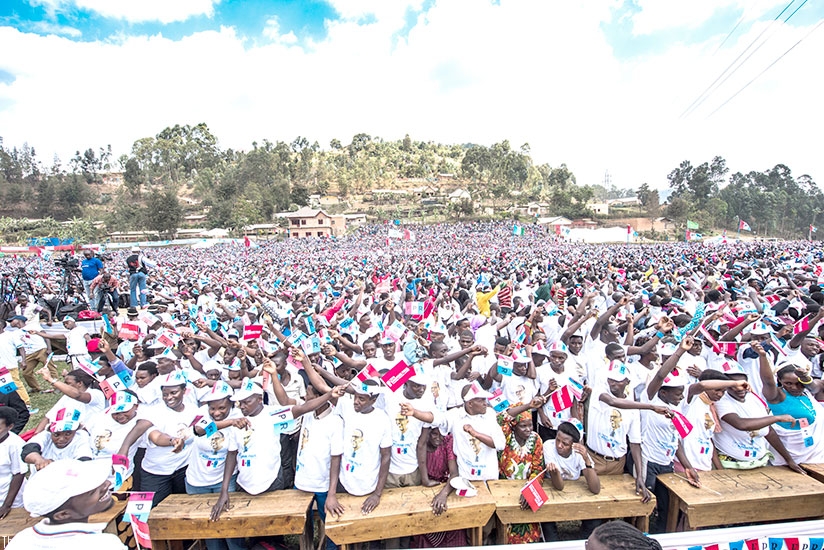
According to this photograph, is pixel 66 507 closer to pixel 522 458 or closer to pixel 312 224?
pixel 522 458

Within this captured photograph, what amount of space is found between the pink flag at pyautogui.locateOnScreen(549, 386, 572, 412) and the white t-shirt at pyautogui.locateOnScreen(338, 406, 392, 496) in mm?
1587

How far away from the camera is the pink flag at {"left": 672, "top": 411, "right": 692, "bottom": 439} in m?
3.50

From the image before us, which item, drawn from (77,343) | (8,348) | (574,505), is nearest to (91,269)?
(8,348)

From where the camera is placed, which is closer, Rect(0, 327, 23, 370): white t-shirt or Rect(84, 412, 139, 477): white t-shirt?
Rect(84, 412, 139, 477): white t-shirt

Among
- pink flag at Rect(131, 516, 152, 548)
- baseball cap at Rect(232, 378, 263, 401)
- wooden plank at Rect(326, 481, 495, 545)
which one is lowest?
wooden plank at Rect(326, 481, 495, 545)

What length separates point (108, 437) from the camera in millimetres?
3656

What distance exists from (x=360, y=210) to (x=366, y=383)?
79.0 metres

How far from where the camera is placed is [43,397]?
7.88m

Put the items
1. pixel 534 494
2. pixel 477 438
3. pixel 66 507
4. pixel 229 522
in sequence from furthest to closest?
pixel 477 438 → pixel 229 522 → pixel 534 494 → pixel 66 507

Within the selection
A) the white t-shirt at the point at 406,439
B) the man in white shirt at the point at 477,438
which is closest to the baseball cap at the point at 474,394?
the man in white shirt at the point at 477,438

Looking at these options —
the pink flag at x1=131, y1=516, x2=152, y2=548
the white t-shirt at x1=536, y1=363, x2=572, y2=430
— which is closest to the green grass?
the pink flag at x1=131, y1=516, x2=152, y2=548

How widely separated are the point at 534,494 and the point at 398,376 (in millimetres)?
1406

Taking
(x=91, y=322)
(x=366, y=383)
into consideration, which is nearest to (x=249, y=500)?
(x=366, y=383)

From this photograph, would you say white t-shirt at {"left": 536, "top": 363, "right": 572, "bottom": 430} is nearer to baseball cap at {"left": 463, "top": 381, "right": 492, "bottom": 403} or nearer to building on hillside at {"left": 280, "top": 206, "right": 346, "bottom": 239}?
baseball cap at {"left": 463, "top": 381, "right": 492, "bottom": 403}
